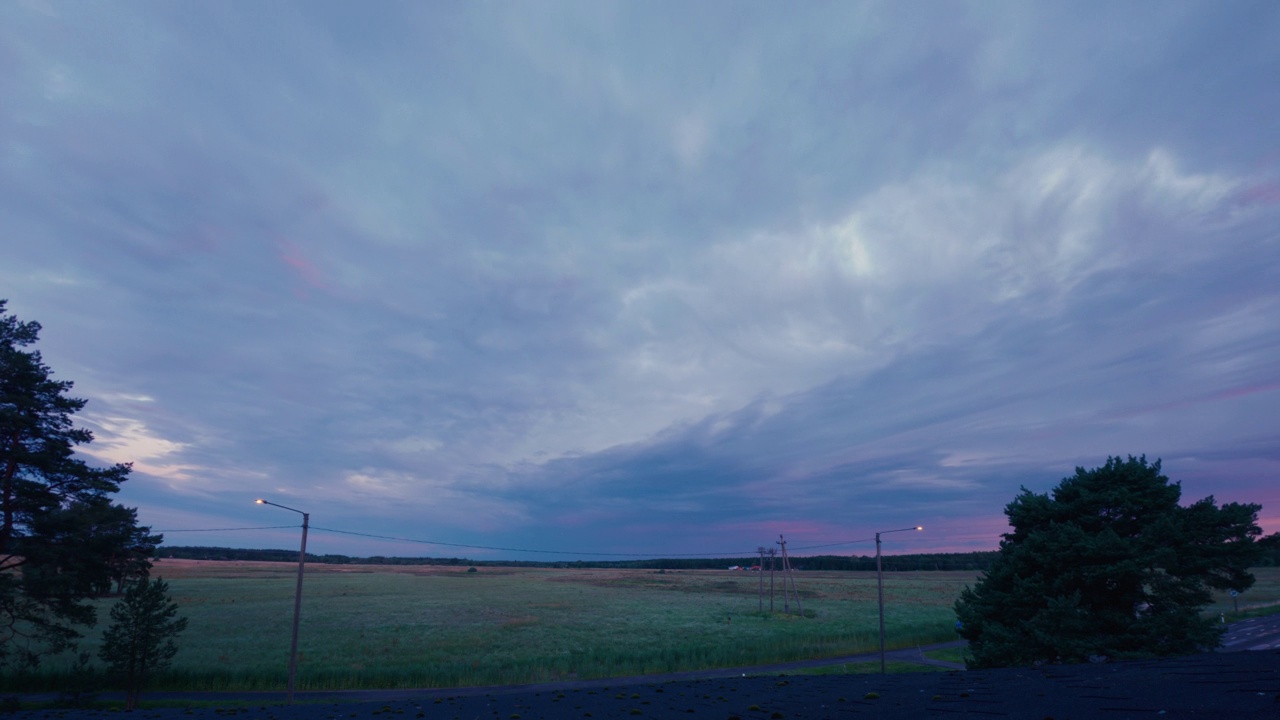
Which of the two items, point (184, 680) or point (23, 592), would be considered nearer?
point (23, 592)

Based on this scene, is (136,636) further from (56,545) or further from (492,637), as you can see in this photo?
(492,637)

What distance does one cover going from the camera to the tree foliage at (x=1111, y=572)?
786 inches

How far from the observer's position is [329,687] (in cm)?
3077

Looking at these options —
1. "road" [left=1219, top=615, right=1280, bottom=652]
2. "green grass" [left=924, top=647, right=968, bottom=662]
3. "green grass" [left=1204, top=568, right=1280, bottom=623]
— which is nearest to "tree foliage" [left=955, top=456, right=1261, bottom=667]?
"road" [left=1219, top=615, right=1280, bottom=652]

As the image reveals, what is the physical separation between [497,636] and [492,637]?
731 mm

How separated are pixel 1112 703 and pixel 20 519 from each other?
3869 cm

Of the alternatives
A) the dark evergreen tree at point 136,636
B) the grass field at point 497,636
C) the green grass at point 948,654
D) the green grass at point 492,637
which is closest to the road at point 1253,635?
the grass field at point 497,636

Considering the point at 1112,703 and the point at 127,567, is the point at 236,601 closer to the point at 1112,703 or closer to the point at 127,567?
the point at 127,567

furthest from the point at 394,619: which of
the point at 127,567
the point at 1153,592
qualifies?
the point at 1153,592

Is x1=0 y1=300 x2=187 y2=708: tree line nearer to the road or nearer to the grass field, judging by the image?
the grass field

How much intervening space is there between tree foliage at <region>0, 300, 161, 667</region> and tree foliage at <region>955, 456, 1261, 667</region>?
36.4m

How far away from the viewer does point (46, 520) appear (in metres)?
27.2

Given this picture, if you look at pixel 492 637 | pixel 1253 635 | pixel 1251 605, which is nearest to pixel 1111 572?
pixel 1253 635

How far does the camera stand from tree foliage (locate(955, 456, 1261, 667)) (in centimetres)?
1995
